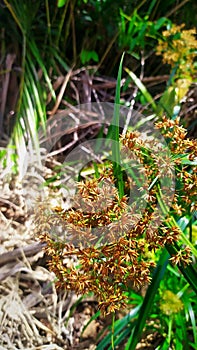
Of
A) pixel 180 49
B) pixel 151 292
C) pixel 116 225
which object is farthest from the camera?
pixel 180 49

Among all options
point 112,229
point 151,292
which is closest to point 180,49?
point 151,292

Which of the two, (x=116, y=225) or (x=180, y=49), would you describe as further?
(x=180, y=49)

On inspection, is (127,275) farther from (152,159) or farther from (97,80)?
(97,80)

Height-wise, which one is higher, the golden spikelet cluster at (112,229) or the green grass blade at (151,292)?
the golden spikelet cluster at (112,229)

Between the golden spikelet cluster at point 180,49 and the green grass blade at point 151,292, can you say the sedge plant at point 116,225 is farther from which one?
the golden spikelet cluster at point 180,49

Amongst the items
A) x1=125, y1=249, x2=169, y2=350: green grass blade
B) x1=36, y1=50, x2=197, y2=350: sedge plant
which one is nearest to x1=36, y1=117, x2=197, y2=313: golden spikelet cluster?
x1=36, y1=50, x2=197, y2=350: sedge plant

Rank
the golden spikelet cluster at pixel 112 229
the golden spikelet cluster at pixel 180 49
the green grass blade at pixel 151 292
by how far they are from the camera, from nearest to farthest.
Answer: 1. the golden spikelet cluster at pixel 112 229
2. the green grass blade at pixel 151 292
3. the golden spikelet cluster at pixel 180 49

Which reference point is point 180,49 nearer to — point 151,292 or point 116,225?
point 151,292

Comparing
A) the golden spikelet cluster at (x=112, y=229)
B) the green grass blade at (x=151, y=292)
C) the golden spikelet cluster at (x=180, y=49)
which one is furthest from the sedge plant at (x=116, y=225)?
the golden spikelet cluster at (x=180, y=49)

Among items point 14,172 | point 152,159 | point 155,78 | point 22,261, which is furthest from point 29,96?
point 152,159
